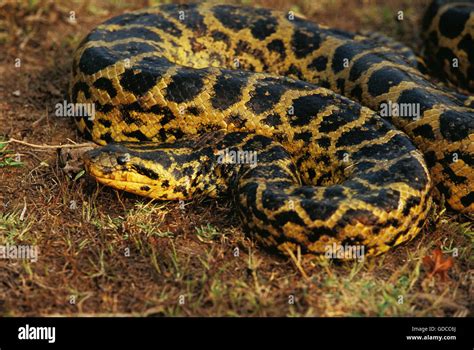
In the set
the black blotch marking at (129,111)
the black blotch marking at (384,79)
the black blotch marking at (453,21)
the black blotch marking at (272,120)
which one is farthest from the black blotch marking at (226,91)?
the black blotch marking at (453,21)

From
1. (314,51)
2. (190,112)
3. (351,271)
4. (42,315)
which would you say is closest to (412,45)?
(314,51)

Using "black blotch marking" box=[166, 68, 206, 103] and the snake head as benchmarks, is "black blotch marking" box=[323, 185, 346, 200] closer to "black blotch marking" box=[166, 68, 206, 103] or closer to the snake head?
the snake head

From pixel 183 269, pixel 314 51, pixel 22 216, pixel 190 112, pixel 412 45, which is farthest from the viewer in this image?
pixel 412 45

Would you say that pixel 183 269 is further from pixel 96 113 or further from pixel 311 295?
pixel 96 113

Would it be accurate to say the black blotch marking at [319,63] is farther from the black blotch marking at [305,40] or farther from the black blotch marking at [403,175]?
the black blotch marking at [403,175]

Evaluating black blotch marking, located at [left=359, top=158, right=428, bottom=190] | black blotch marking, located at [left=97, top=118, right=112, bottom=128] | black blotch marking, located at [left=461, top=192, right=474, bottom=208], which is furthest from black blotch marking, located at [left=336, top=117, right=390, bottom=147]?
black blotch marking, located at [left=97, top=118, right=112, bottom=128]

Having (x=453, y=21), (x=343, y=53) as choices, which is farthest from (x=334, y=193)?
(x=453, y=21)

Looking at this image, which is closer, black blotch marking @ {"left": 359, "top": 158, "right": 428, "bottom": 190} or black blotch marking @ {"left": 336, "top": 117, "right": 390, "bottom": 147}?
black blotch marking @ {"left": 359, "top": 158, "right": 428, "bottom": 190}
